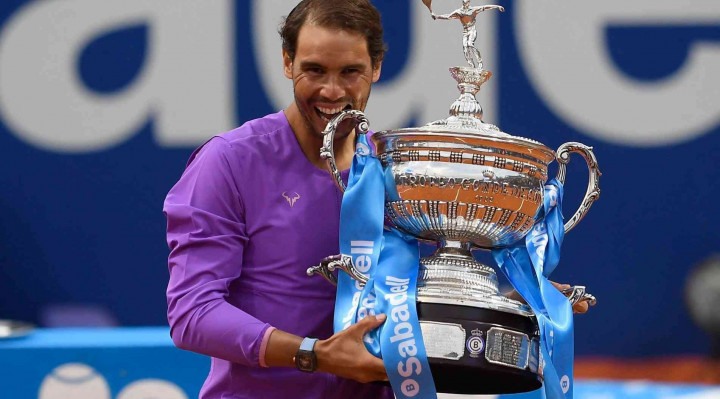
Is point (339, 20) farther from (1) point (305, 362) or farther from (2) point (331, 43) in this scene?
(1) point (305, 362)

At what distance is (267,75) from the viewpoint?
16.6 feet

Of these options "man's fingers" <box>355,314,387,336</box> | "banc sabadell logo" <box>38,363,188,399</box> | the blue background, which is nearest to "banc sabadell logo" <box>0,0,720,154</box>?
the blue background

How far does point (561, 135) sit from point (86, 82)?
6.16ft

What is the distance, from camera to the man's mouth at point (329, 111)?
2434 mm

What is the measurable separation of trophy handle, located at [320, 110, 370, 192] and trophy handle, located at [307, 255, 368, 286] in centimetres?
13

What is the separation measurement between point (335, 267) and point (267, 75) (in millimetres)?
2850

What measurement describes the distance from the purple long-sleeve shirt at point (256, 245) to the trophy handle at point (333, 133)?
11 centimetres

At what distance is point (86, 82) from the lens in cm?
523

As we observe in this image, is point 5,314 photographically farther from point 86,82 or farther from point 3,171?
point 86,82

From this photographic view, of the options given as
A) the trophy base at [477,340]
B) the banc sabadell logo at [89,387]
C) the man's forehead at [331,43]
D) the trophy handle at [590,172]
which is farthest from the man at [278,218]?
the banc sabadell logo at [89,387]

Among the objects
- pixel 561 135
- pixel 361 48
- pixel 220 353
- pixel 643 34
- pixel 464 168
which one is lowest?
pixel 220 353

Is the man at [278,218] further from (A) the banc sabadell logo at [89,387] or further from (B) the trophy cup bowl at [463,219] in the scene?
(A) the banc sabadell logo at [89,387]

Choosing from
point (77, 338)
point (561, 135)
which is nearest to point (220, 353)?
point (77, 338)

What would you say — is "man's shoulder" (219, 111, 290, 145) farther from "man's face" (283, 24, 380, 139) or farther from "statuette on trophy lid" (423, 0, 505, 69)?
"statuette on trophy lid" (423, 0, 505, 69)
